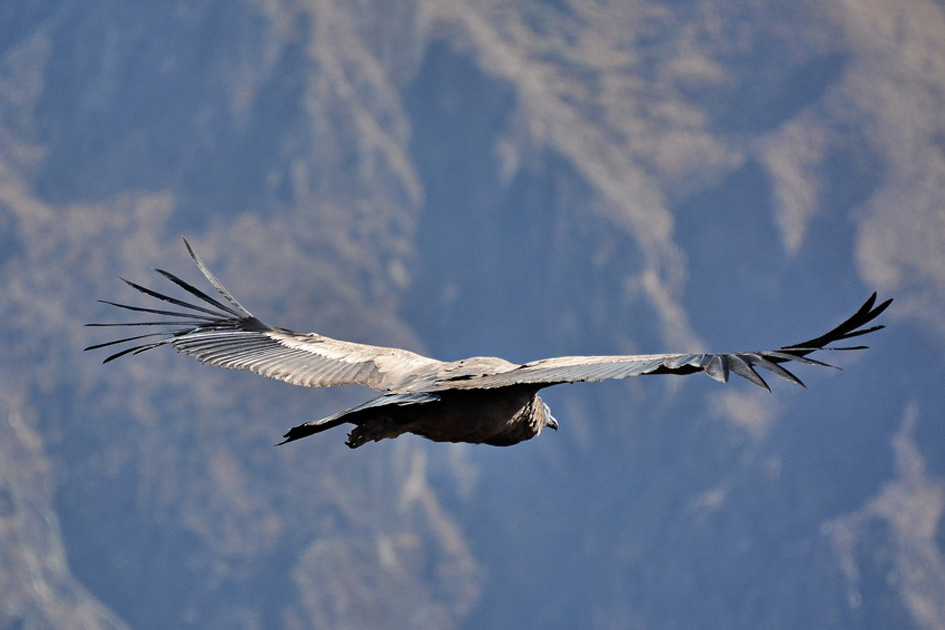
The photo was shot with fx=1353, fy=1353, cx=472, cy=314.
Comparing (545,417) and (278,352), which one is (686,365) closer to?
(545,417)

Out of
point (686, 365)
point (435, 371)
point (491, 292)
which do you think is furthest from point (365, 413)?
point (491, 292)

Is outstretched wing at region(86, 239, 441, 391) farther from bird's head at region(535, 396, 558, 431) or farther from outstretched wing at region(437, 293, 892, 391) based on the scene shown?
outstretched wing at region(437, 293, 892, 391)

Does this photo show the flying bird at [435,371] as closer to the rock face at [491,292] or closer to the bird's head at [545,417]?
the bird's head at [545,417]

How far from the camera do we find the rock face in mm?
84812

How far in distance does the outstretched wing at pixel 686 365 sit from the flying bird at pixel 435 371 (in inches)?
0.4

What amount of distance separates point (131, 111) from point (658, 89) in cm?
3808

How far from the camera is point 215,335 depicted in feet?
44.7

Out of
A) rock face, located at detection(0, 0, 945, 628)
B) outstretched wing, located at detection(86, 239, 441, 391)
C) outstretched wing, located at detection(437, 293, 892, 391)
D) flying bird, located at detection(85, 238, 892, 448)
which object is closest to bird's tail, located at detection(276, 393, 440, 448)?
flying bird, located at detection(85, 238, 892, 448)

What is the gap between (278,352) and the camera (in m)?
13.3

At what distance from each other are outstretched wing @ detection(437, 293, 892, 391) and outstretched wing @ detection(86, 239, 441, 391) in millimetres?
1242

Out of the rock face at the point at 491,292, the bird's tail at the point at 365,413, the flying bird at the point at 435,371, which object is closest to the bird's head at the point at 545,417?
the flying bird at the point at 435,371

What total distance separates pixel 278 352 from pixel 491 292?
78.9 metres

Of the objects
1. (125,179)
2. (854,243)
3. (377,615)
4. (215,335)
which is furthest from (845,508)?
(215,335)

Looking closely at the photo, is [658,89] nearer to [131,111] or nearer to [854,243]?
[854,243]
